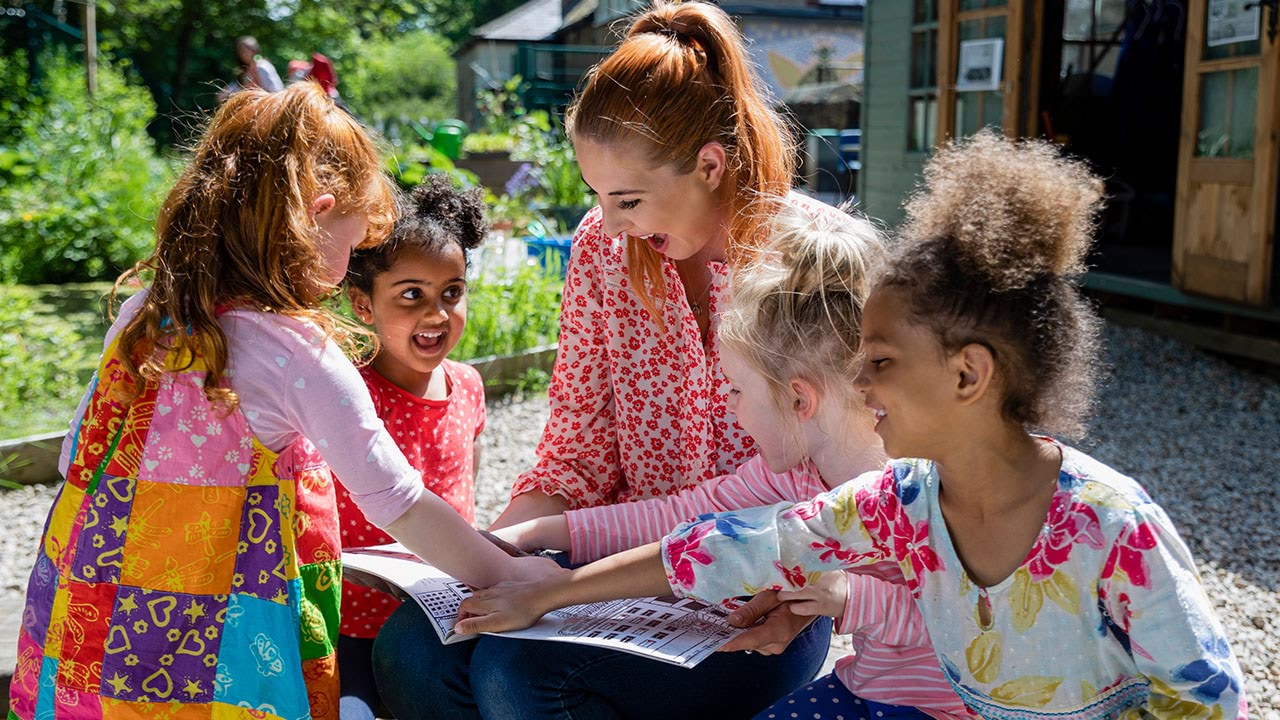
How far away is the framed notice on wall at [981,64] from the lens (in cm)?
713

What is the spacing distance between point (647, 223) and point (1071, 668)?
40.8 inches

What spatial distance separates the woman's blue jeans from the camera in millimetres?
1574

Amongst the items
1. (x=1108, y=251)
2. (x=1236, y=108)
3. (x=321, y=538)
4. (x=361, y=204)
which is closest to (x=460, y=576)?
(x=321, y=538)

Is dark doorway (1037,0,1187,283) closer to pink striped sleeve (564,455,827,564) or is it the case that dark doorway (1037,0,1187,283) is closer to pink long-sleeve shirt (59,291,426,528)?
pink striped sleeve (564,455,827,564)

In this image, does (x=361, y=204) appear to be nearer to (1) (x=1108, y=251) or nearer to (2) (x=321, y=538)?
(2) (x=321, y=538)

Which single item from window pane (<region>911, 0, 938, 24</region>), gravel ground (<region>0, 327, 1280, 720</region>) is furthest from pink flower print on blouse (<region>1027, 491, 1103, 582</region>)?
window pane (<region>911, 0, 938, 24</region>)

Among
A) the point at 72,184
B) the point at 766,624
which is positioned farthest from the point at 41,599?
the point at 72,184

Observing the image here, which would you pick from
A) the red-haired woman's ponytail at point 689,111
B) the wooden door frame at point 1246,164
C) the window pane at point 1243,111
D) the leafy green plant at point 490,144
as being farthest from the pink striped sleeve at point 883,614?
the leafy green plant at point 490,144

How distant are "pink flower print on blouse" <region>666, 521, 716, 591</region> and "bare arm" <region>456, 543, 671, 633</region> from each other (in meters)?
0.03

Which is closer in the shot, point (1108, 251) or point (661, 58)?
point (661, 58)

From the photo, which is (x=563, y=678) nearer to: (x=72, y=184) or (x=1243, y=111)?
(x=1243, y=111)

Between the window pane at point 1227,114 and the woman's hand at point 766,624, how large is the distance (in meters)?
4.74

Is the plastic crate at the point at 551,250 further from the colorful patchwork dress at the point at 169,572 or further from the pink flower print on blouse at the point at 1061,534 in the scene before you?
the pink flower print on blouse at the point at 1061,534

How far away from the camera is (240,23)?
23.3 m
